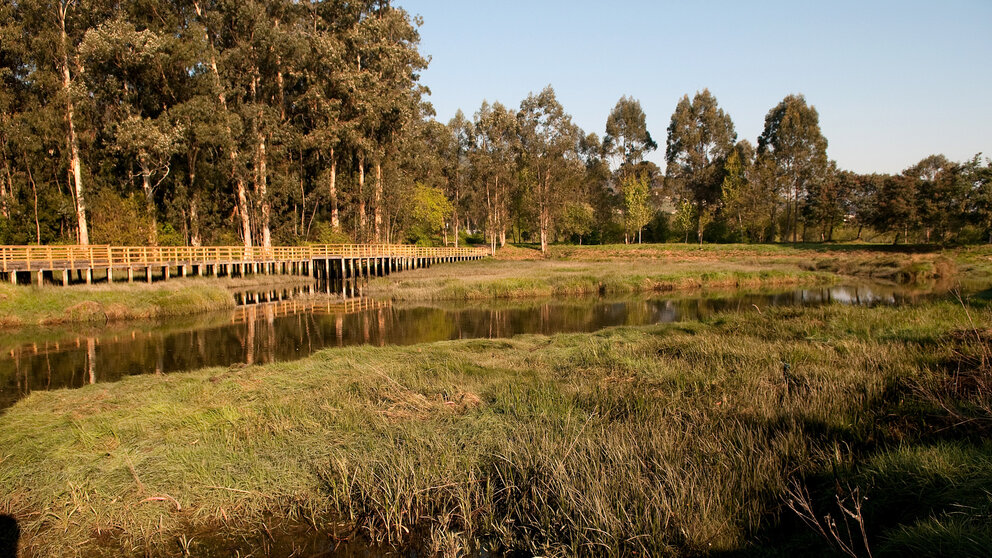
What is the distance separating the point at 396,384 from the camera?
8.91 metres

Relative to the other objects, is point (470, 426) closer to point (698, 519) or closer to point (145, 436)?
point (698, 519)

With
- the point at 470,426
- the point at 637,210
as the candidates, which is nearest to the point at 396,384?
the point at 470,426

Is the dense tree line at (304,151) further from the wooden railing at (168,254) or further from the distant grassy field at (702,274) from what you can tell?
the distant grassy field at (702,274)

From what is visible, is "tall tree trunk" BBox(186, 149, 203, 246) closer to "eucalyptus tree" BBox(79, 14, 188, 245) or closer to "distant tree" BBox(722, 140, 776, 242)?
"eucalyptus tree" BBox(79, 14, 188, 245)

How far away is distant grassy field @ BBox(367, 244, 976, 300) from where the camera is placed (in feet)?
97.5

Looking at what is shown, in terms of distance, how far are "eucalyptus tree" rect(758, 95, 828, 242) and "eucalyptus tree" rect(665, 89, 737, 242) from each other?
21.4ft

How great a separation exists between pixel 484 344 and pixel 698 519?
975 centimetres

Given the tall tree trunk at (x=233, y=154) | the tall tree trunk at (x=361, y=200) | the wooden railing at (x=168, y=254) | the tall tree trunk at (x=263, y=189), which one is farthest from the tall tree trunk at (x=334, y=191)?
the tall tree trunk at (x=233, y=154)

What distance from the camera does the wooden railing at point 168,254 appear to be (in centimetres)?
2488

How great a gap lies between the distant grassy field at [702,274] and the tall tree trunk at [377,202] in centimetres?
875

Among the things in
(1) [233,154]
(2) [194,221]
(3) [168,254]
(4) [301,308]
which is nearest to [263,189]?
(1) [233,154]

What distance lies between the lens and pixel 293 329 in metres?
19.4

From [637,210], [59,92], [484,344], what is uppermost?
[59,92]

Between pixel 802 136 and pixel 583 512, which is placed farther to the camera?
pixel 802 136
